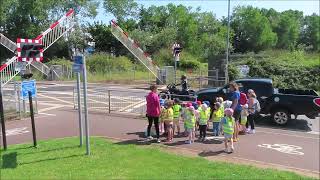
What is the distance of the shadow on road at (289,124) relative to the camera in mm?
15726

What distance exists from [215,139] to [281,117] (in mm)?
4254

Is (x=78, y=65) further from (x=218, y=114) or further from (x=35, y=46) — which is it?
(x=218, y=114)

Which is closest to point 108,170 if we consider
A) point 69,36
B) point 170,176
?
point 170,176

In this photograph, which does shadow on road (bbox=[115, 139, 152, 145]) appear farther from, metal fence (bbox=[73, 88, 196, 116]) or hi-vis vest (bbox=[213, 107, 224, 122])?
metal fence (bbox=[73, 88, 196, 116])

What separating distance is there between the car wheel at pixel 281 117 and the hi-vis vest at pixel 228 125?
17.0 ft

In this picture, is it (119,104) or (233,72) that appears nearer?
(119,104)

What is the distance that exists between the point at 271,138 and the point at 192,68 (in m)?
36.2

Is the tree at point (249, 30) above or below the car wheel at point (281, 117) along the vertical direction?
above

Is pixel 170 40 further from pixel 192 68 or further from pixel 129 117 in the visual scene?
pixel 129 117

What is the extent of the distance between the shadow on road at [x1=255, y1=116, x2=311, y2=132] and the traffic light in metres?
8.94

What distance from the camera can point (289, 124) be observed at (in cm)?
1638

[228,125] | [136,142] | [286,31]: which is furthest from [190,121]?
[286,31]

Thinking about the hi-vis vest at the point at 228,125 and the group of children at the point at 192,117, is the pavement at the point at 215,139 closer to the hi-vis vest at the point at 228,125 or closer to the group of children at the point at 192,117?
the group of children at the point at 192,117

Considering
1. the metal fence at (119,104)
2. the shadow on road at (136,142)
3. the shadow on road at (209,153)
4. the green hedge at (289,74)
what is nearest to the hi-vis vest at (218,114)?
the shadow on road at (209,153)
